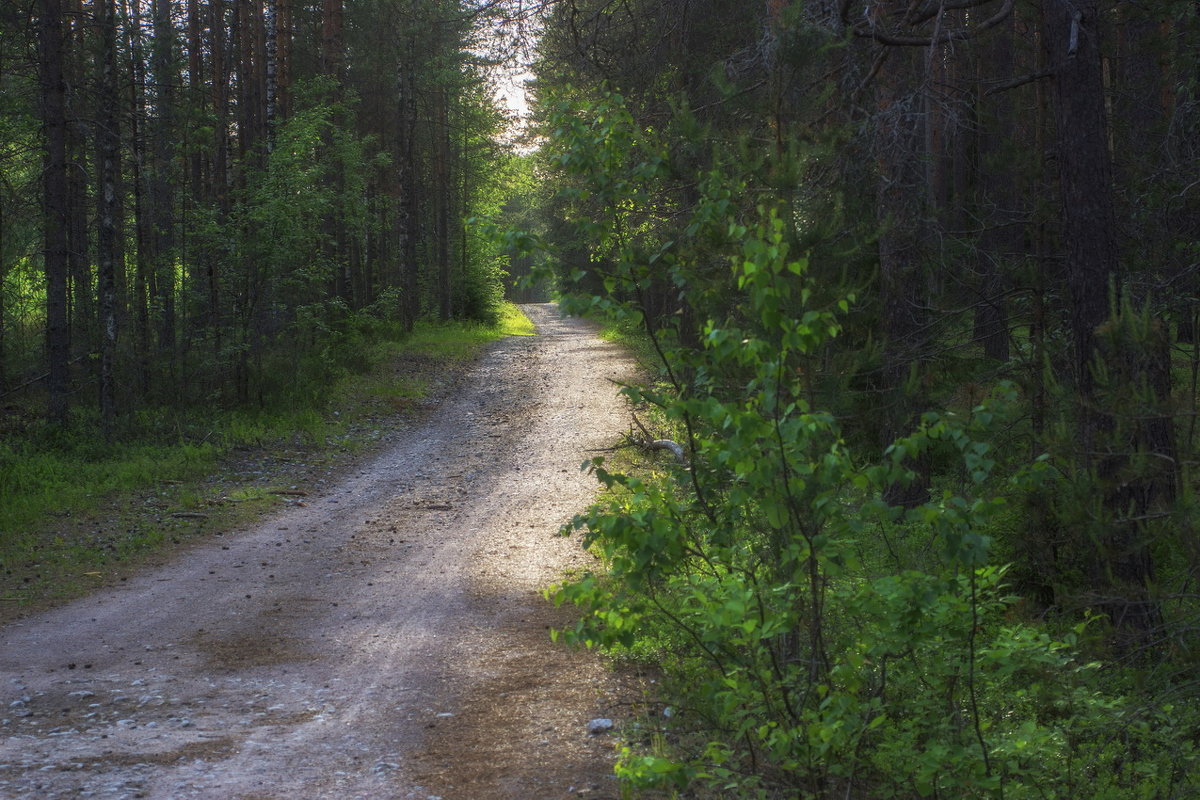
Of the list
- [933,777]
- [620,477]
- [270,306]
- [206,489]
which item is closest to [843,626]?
[933,777]

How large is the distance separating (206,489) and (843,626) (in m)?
8.97

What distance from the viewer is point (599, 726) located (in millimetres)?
5477

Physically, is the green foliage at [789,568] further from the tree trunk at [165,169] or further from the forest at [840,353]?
the tree trunk at [165,169]

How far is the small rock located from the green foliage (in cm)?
44

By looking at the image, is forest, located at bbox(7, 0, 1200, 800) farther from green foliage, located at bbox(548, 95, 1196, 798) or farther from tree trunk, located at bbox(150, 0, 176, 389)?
tree trunk, located at bbox(150, 0, 176, 389)

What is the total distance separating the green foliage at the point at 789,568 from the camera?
323 centimetres

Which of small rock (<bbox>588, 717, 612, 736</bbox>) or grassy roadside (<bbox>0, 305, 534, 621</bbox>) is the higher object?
grassy roadside (<bbox>0, 305, 534, 621</bbox>)

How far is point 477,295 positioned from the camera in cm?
3812

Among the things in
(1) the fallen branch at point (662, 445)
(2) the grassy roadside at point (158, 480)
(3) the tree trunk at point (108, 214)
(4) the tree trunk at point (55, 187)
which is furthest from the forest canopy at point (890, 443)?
(4) the tree trunk at point (55, 187)

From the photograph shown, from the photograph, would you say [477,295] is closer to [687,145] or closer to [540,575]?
[540,575]

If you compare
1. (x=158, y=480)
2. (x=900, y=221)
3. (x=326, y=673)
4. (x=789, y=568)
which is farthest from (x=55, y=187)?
(x=789, y=568)

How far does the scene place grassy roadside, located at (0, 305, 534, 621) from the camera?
29.5 feet

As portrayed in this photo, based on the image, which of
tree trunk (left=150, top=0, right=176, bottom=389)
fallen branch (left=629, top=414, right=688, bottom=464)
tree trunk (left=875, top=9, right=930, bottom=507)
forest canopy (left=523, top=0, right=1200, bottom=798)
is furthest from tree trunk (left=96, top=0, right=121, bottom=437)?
tree trunk (left=875, top=9, right=930, bottom=507)

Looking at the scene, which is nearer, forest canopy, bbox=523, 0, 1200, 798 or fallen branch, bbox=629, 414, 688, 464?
forest canopy, bbox=523, 0, 1200, 798
